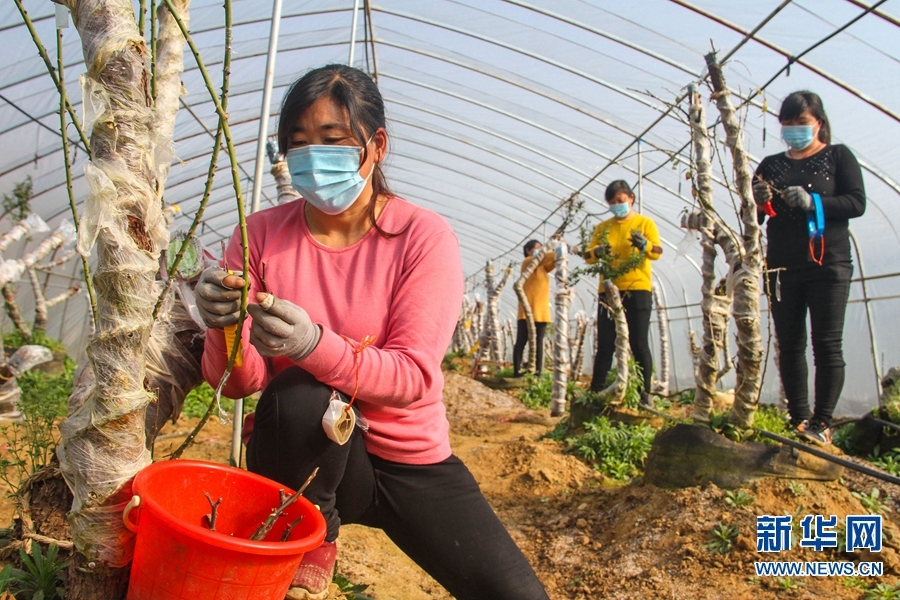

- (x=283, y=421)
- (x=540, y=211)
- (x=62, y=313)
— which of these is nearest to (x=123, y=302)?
(x=283, y=421)

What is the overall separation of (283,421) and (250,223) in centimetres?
64

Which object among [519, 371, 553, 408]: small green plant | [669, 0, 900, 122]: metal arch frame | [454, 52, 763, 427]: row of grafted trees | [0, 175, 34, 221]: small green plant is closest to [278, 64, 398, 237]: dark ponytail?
[454, 52, 763, 427]: row of grafted trees

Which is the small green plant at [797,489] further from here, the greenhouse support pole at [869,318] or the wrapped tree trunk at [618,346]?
the greenhouse support pole at [869,318]

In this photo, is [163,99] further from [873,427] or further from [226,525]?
[873,427]

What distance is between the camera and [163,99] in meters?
1.47

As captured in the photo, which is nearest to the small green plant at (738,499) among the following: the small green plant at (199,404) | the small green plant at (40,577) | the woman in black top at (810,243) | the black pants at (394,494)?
the woman in black top at (810,243)

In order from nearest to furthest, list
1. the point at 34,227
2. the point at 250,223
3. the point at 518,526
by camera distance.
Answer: the point at 250,223 → the point at 518,526 → the point at 34,227

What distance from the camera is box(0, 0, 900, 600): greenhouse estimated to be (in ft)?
3.92

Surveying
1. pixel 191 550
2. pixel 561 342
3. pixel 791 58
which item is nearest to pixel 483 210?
pixel 561 342

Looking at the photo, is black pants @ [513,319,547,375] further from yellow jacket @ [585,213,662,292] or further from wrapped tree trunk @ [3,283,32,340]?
wrapped tree trunk @ [3,283,32,340]

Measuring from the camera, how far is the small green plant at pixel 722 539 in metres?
2.79

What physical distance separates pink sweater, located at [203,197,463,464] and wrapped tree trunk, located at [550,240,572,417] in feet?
19.4

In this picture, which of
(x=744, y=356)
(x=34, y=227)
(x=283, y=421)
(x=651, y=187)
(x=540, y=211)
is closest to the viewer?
(x=283, y=421)

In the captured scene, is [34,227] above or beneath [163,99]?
above
